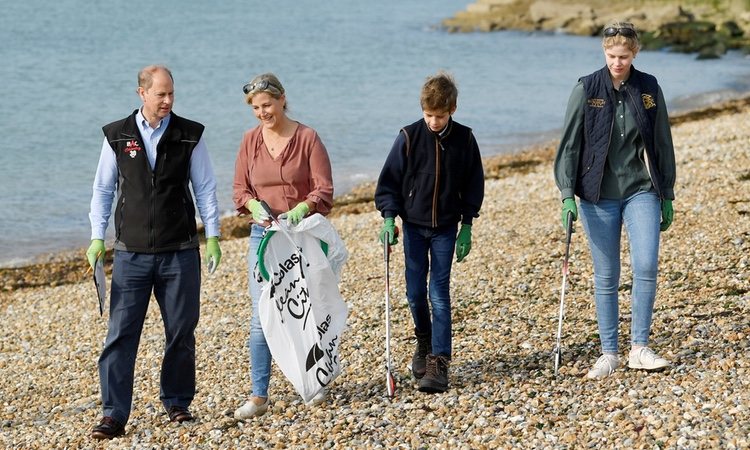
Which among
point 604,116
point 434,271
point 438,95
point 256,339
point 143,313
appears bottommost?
point 256,339

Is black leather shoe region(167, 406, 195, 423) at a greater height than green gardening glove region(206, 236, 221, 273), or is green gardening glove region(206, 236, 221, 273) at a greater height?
green gardening glove region(206, 236, 221, 273)

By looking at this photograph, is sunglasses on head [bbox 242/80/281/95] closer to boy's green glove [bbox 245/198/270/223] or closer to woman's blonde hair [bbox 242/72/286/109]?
woman's blonde hair [bbox 242/72/286/109]

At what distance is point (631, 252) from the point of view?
609cm

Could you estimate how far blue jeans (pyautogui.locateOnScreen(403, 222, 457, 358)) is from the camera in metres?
6.17

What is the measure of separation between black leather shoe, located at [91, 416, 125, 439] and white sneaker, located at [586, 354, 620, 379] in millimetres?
2791

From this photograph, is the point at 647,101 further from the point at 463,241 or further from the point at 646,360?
the point at 646,360

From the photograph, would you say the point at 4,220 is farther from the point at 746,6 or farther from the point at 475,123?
the point at 746,6

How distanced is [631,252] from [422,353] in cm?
142

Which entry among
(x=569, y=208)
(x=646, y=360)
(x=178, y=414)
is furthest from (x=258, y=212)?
(x=646, y=360)

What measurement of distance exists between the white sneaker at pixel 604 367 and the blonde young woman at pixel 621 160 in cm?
21

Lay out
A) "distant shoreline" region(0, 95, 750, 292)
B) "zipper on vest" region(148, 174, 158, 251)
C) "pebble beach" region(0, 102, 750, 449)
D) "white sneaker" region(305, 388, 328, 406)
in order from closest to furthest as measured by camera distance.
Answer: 1. "pebble beach" region(0, 102, 750, 449)
2. "zipper on vest" region(148, 174, 158, 251)
3. "white sneaker" region(305, 388, 328, 406)
4. "distant shoreline" region(0, 95, 750, 292)

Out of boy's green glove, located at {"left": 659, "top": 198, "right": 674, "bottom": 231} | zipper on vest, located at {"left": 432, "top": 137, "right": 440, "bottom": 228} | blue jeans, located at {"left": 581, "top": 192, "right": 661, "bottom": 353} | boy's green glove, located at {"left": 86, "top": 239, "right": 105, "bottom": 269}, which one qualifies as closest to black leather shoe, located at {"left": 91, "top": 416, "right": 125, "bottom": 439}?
boy's green glove, located at {"left": 86, "top": 239, "right": 105, "bottom": 269}

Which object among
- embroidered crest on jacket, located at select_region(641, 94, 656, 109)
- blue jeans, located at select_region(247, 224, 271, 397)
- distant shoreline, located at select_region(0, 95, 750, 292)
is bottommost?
distant shoreline, located at select_region(0, 95, 750, 292)

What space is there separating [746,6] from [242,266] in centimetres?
4506
